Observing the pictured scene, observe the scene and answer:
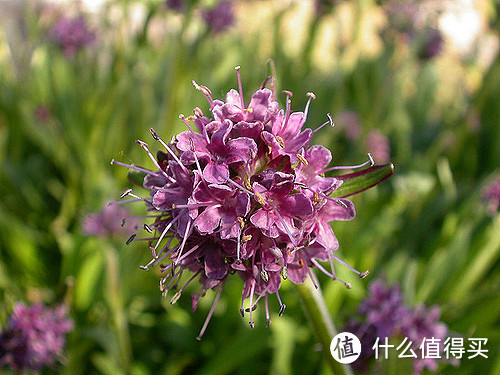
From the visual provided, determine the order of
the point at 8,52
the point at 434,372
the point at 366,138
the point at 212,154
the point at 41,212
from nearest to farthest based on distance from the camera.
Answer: the point at 212,154, the point at 434,372, the point at 41,212, the point at 366,138, the point at 8,52

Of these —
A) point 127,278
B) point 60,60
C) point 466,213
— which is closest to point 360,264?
point 466,213

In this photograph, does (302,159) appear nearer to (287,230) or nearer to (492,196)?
(287,230)

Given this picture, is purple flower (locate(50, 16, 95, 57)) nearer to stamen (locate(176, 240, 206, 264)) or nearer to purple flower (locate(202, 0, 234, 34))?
purple flower (locate(202, 0, 234, 34))

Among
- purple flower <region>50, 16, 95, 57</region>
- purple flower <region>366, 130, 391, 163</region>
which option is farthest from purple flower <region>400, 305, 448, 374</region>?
purple flower <region>50, 16, 95, 57</region>

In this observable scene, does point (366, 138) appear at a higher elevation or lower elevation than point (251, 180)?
lower

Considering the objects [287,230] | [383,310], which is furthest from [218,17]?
[287,230]

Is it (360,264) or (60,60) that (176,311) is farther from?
(60,60)
